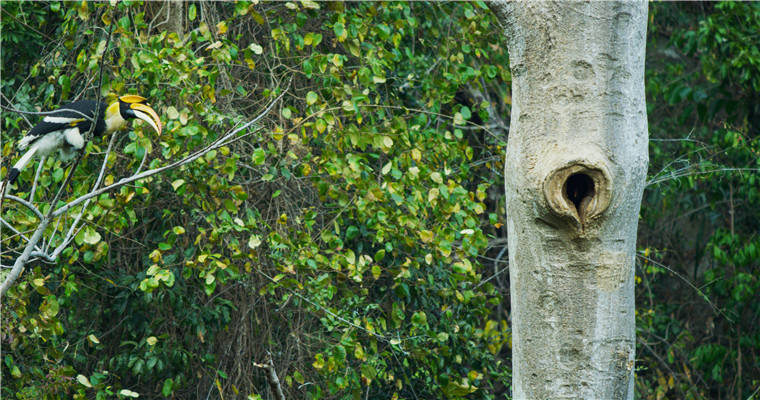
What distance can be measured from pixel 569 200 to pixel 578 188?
0.13ft

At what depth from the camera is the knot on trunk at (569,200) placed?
4.60 ft

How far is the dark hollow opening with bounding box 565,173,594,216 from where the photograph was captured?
1.44 m

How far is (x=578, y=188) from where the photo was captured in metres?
1.46

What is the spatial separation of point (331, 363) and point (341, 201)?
1.97 feet

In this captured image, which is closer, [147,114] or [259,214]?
[147,114]

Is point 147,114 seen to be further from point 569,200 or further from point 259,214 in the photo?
point 569,200

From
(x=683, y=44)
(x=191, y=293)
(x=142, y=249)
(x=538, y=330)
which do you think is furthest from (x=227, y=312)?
(x=683, y=44)

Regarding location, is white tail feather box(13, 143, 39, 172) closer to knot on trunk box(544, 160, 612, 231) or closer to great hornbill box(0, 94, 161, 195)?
great hornbill box(0, 94, 161, 195)

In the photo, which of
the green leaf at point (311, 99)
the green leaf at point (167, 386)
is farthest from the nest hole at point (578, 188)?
the green leaf at point (167, 386)

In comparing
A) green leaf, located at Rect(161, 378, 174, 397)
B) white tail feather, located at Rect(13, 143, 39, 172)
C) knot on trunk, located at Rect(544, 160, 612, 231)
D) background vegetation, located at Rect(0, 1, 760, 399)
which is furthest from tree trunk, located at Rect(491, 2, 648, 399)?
green leaf, located at Rect(161, 378, 174, 397)

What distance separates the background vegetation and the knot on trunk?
5.05ft

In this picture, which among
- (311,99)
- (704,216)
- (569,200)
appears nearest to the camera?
(569,200)

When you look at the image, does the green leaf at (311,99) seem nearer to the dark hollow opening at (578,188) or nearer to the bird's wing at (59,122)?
the bird's wing at (59,122)

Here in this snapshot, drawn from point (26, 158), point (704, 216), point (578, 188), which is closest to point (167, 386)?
point (26, 158)
